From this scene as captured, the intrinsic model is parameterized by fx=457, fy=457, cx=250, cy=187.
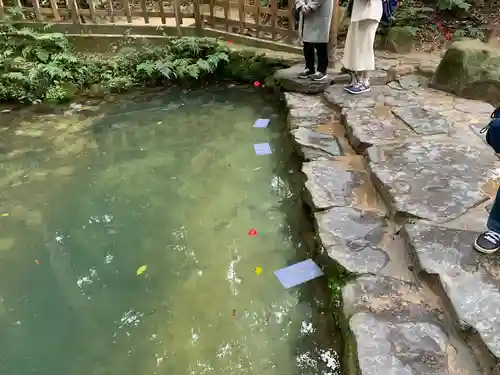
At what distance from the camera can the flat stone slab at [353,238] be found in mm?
3502

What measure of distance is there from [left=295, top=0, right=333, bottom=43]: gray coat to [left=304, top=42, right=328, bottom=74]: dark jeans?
0.13 meters

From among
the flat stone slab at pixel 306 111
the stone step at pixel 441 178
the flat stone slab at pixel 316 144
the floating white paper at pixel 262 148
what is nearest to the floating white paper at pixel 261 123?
the flat stone slab at pixel 306 111

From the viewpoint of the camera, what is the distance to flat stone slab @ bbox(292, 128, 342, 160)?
4973mm

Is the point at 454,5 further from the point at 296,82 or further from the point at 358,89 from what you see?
the point at 296,82

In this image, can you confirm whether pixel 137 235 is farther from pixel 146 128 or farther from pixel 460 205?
pixel 460 205

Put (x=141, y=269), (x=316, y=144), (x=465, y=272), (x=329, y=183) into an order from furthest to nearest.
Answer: (x=316, y=144), (x=329, y=183), (x=141, y=269), (x=465, y=272)

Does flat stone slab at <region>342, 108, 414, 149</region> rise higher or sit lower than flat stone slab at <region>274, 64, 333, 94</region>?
lower

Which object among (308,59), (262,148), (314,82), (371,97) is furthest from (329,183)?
(308,59)

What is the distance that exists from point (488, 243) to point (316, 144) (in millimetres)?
2291

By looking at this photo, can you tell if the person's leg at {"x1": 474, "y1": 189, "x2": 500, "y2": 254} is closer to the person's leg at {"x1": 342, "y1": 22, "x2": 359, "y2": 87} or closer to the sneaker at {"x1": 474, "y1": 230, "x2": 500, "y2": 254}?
the sneaker at {"x1": 474, "y1": 230, "x2": 500, "y2": 254}

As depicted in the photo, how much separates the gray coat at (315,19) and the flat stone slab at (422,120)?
1345mm

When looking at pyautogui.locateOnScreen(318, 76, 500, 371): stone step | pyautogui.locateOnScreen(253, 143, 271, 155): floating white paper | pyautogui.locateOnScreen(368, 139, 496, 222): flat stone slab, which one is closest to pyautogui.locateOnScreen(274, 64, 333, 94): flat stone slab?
pyautogui.locateOnScreen(318, 76, 500, 371): stone step

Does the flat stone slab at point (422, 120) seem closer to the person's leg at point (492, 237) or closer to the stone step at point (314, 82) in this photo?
the stone step at point (314, 82)

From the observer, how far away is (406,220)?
12.4 ft
